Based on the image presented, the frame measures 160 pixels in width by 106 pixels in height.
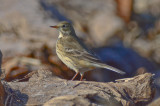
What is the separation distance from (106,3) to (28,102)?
12.0m

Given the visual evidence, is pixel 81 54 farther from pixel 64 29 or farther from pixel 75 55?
pixel 64 29

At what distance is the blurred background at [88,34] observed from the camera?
1125 centimetres

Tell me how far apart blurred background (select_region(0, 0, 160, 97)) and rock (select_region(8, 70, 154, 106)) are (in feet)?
3.16

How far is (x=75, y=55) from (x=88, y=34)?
6.55 meters

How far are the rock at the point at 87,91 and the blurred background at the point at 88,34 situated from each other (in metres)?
0.96

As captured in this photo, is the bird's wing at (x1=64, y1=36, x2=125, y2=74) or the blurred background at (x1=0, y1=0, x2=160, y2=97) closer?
the bird's wing at (x1=64, y1=36, x2=125, y2=74)

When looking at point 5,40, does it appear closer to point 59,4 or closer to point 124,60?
point 124,60

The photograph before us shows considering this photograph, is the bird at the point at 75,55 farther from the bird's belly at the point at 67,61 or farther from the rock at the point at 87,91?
the rock at the point at 87,91

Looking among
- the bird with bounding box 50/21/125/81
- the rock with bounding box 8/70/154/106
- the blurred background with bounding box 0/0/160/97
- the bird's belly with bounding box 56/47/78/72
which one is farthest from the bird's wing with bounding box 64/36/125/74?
the rock with bounding box 8/70/154/106

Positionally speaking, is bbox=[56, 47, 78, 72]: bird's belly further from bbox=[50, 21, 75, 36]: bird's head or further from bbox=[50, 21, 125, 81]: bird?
bbox=[50, 21, 75, 36]: bird's head

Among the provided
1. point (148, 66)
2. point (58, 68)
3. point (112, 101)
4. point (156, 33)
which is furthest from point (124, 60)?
point (112, 101)

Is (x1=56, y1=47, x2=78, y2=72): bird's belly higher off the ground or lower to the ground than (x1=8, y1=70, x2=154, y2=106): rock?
lower

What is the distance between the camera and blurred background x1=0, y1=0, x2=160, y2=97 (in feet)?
36.9

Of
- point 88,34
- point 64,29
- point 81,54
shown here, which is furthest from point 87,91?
point 88,34
